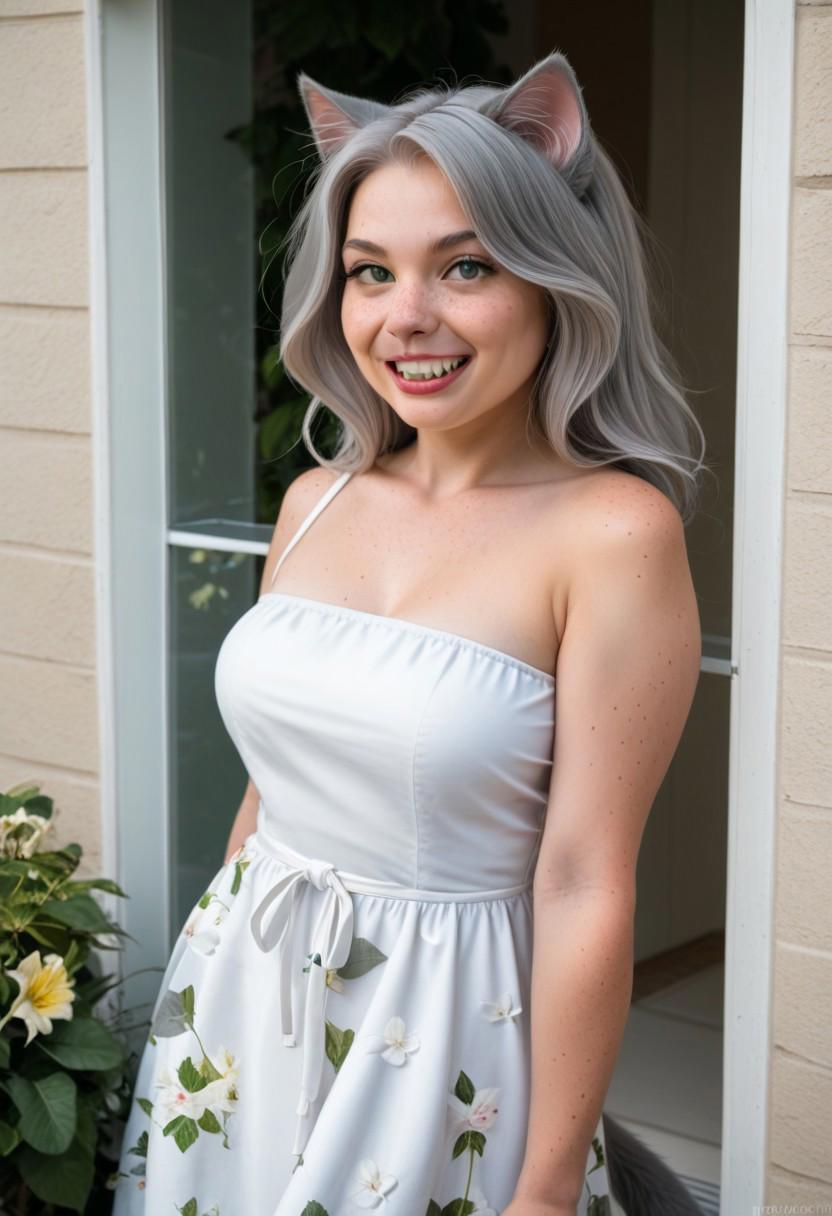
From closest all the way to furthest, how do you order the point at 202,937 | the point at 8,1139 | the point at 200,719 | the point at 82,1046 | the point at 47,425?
the point at 202,937 < the point at 8,1139 < the point at 82,1046 < the point at 47,425 < the point at 200,719

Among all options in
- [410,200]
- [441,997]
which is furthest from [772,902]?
[410,200]

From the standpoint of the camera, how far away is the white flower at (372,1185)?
1653 mm

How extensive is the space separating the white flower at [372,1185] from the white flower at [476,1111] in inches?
4.1

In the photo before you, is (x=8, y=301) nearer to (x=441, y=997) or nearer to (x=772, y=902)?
(x=441, y=997)

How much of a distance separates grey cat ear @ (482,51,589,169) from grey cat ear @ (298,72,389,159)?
0.19 metres

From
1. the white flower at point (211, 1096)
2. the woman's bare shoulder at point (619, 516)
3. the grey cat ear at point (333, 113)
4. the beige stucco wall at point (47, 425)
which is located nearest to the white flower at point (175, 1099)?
the white flower at point (211, 1096)

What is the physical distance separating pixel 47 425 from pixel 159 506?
0.23 m

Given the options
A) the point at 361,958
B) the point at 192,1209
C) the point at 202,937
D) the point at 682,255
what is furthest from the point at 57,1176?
the point at 682,255

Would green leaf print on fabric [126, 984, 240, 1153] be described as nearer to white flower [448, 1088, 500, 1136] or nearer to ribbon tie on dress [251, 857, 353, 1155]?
ribbon tie on dress [251, 857, 353, 1155]

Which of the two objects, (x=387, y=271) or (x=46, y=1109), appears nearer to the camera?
(x=387, y=271)

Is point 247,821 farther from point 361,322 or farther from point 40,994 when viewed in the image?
point 361,322

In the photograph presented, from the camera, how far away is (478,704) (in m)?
1.59

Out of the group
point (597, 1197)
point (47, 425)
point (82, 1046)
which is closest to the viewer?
point (597, 1197)

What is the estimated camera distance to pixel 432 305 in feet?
5.30
